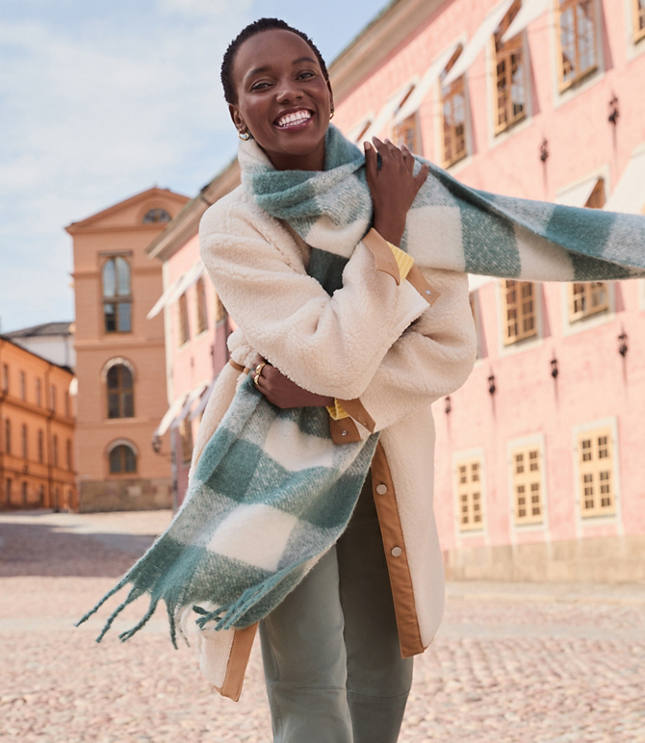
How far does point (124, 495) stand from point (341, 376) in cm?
5256

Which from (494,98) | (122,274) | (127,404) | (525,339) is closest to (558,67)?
(494,98)

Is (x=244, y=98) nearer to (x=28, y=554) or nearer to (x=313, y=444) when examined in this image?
(x=313, y=444)

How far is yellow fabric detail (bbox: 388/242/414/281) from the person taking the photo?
279 centimetres

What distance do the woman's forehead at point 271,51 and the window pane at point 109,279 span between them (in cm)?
5367

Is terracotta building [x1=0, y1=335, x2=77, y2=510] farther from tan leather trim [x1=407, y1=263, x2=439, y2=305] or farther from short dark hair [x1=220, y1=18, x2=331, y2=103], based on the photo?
tan leather trim [x1=407, y1=263, x2=439, y2=305]

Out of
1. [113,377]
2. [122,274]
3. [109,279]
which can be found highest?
[122,274]

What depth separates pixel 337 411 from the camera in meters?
2.80

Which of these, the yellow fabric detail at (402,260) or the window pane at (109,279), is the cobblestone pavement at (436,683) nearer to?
the yellow fabric detail at (402,260)

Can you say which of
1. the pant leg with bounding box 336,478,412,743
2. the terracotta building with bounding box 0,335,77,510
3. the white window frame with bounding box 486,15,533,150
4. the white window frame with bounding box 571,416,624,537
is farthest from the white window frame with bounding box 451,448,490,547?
the terracotta building with bounding box 0,335,77,510

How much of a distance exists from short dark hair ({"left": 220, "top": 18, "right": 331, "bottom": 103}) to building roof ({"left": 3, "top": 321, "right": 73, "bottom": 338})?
81.1 m

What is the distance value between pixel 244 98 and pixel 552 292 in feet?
54.1

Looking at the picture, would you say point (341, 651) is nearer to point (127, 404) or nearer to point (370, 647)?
point (370, 647)

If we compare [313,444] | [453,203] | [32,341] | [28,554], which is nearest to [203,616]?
[313,444]

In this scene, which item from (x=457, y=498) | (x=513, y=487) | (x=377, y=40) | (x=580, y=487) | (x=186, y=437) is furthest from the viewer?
(x=186, y=437)
